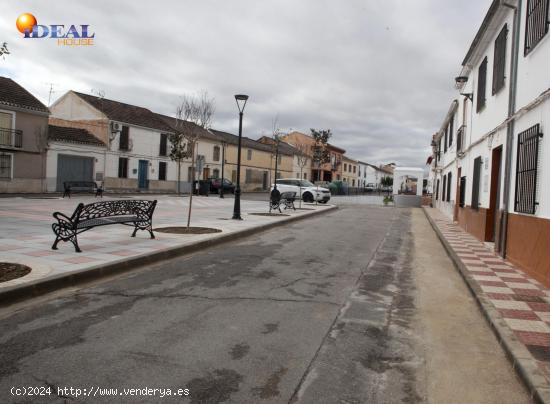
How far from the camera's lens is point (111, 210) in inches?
348

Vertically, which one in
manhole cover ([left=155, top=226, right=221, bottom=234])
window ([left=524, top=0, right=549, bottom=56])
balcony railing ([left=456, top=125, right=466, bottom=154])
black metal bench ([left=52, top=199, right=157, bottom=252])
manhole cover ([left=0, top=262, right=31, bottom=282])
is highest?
window ([left=524, top=0, right=549, bottom=56])

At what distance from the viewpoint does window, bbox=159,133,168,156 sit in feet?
131

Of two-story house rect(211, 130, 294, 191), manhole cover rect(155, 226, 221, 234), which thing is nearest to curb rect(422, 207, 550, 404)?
manhole cover rect(155, 226, 221, 234)

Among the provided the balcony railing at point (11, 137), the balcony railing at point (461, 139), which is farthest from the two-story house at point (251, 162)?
the balcony railing at point (461, 139)

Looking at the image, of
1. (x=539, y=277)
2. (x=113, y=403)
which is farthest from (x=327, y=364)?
(x=539, y=277)

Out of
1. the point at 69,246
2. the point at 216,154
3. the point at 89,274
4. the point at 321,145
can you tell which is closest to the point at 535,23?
the point at 89,274

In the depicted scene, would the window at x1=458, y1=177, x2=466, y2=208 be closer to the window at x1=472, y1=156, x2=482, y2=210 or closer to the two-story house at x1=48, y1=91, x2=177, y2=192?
the window at x1=472, y1=156, x2=482, y2=210

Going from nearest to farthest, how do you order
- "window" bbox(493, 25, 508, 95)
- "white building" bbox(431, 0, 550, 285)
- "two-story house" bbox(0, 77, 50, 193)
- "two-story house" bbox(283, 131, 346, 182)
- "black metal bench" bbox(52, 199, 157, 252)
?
"white building" bbox(431, 0, 550, 285) < "black metal bench" bbox(52, 199, 157, 252) < "window" bbox(493, 25, 508, 95) < "two-story house" bbox(0, 77, 50, 193) < "two-story house" bbox(283, 131, 346, 182)

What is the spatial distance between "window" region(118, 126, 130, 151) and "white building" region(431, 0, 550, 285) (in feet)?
93.4

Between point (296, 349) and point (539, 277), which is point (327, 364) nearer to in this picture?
point (296, 349)

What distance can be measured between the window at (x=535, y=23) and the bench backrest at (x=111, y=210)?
7495mm

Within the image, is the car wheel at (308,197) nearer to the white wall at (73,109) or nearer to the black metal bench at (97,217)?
the white wall at (73,109)

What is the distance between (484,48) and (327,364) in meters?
11.9

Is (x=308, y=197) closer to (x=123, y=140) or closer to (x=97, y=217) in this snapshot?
(x=123, y=140)
